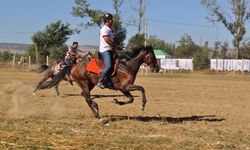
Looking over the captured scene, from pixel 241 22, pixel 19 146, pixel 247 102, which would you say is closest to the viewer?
pixel 19 146

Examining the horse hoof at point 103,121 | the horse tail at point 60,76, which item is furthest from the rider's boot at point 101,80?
the horse tail at point 60,76

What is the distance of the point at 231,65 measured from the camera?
71.1m

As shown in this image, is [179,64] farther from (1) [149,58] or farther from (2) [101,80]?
(2) [101,80]

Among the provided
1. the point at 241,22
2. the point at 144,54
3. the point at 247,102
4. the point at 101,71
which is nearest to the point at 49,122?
the point at 101,71

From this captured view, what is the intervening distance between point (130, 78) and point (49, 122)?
8.23ft

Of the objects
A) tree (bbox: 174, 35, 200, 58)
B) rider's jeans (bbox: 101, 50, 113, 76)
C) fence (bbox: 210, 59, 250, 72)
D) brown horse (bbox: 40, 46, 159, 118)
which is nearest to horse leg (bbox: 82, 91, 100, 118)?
brown horse (bbox: 40, 46, 159, 118)

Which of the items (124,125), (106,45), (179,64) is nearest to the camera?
(124,125)

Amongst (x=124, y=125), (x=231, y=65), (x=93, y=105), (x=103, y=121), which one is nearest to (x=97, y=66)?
(x=93, y=105)

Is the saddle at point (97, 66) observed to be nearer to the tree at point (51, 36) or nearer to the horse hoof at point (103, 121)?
the horse hoof at point (103, 121)

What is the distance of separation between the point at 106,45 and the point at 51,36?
219 ft

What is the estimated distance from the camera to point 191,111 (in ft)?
61.5

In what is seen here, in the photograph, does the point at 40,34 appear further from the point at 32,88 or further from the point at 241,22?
the point at 32,88

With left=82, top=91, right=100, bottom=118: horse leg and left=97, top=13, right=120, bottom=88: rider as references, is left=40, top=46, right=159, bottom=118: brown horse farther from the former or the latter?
left=97, top=13, right=120, bottom=88: rider

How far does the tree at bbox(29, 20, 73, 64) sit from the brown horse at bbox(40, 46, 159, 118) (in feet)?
203
